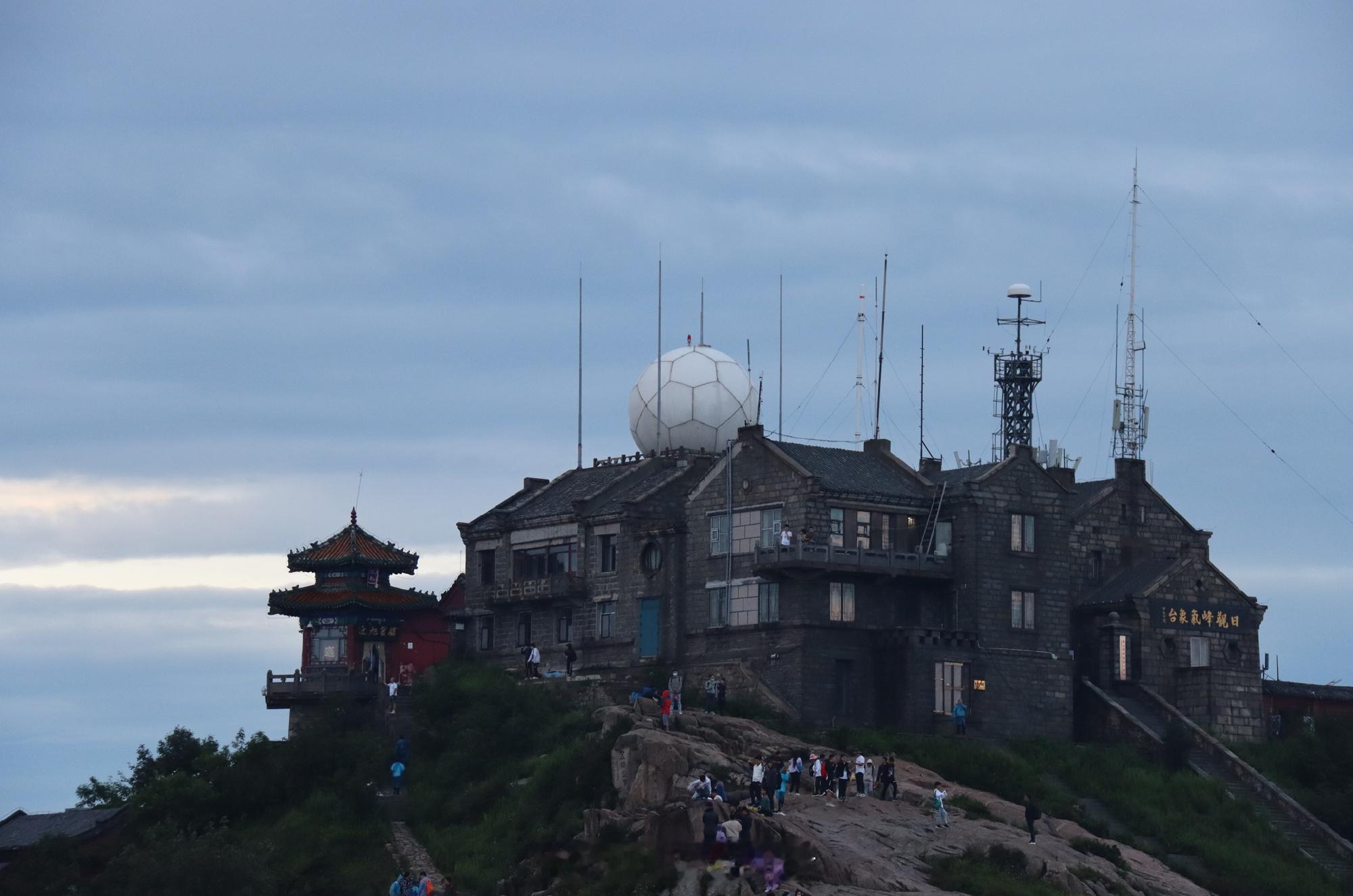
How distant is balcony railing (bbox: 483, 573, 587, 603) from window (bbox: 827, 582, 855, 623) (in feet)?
41.7

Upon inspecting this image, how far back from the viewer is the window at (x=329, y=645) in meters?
103

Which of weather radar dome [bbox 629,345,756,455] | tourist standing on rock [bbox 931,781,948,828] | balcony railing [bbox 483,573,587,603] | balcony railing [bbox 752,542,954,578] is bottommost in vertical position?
tourist standing on rock [bbox 931,781,948,828]

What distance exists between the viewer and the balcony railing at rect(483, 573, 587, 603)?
312 feet

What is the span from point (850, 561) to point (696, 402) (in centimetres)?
1531

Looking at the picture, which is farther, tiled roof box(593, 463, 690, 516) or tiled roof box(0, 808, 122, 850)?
tiled roof box(593, 463, 690, 516)

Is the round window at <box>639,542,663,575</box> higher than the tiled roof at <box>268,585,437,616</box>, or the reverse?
the round window at <box>639,542,663,575</box>

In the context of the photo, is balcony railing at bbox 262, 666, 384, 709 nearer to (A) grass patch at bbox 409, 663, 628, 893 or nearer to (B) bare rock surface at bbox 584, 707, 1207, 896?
(A) grass patch at bbox 409, 663, 628, 893

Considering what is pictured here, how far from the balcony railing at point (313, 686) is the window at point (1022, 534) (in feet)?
85.1

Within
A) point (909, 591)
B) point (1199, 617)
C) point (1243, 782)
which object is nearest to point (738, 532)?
point (909, 591)

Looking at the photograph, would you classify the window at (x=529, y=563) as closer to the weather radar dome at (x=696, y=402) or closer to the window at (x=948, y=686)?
the weather radar dome at (x=696, y=402)

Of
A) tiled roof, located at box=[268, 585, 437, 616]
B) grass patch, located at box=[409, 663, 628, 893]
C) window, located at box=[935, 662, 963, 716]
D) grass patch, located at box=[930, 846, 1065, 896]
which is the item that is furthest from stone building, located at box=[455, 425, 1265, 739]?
grass patch, located at box=[930, 846, 1065, 896]

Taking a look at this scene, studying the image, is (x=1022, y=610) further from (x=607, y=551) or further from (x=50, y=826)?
(x=50, y=826)

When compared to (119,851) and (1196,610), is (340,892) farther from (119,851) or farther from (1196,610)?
(1196,610)

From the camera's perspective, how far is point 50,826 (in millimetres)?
88625
